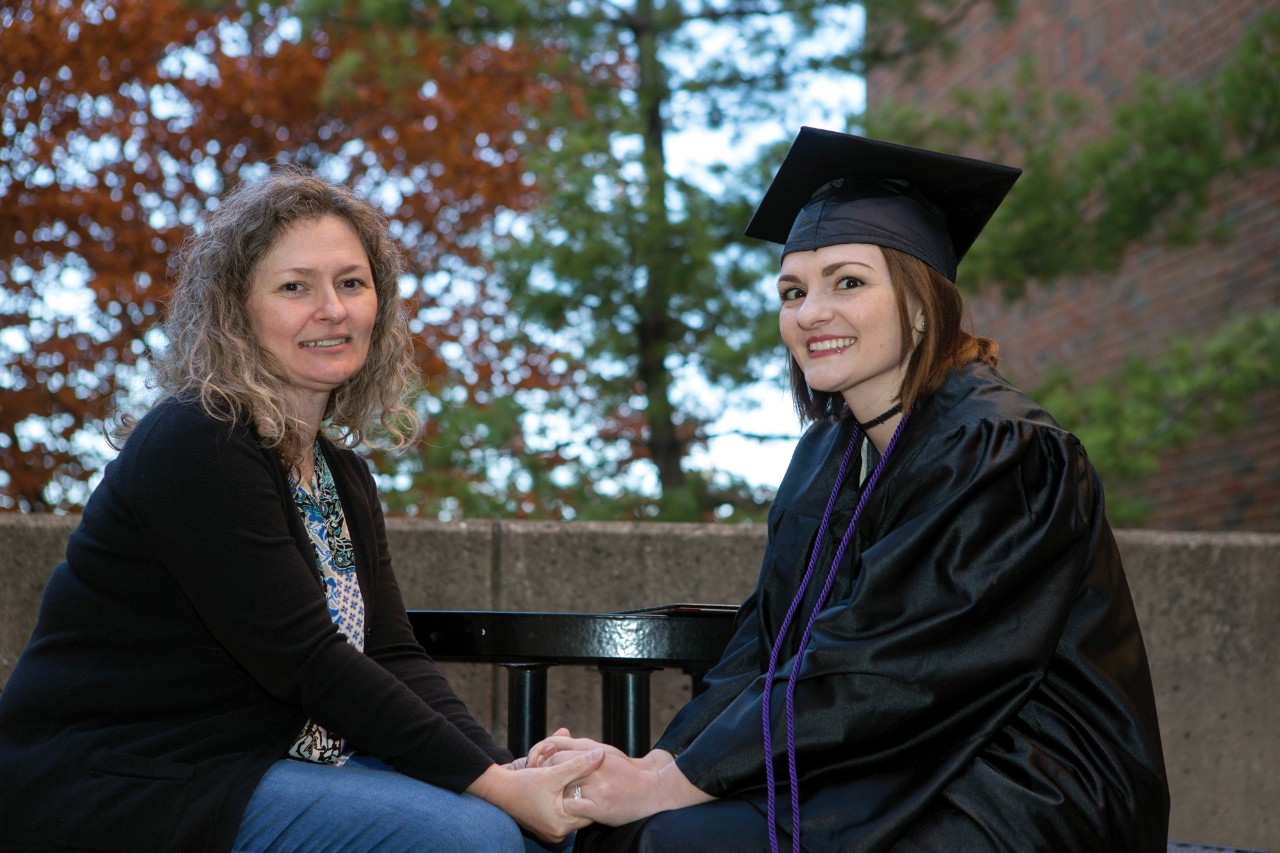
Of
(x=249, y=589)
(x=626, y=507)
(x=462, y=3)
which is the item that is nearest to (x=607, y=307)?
(x=626, y=507)

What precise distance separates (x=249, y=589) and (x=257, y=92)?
7.87 meters

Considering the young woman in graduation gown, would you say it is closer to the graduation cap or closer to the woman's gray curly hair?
the graduation cap

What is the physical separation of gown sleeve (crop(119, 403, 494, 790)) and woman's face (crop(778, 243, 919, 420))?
3.09 feet

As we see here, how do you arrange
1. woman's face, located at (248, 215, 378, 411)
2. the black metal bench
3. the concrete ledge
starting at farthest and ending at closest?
the concrete ledge, the black metal bench, woman's face, located at (248, 215, 378, 411)

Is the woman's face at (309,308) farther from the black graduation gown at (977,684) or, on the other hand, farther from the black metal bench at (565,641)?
the black graduation gown at (977,684)

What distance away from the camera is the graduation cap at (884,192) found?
245cm

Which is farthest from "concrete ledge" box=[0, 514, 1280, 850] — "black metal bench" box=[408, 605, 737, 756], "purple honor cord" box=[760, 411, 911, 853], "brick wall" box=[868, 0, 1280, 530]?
"brick wall" box=[868, 0, 1280, 530]

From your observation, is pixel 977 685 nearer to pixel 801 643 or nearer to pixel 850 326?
pixel 801 643

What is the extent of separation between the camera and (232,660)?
2.28m

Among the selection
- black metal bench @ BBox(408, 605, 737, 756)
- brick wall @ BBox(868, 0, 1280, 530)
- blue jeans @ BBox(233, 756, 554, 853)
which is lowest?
blue jeans @ BBox(233, 756, 554, 853)

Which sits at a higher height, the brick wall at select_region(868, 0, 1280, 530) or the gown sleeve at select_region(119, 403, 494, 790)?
the brick wall at select_region(868, 0, 1280, 530)

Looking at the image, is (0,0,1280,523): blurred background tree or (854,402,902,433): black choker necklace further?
(0,0,1280,523): blurred background tree

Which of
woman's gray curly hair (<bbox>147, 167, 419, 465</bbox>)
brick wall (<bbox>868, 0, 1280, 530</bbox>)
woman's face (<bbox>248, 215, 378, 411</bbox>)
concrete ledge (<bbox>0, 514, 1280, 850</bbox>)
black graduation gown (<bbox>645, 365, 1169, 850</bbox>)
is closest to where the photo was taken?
black graduation gown (<bbox>645, 365, 1169, 850</bbox>)

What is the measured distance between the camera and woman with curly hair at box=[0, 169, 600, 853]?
83.4 inches
